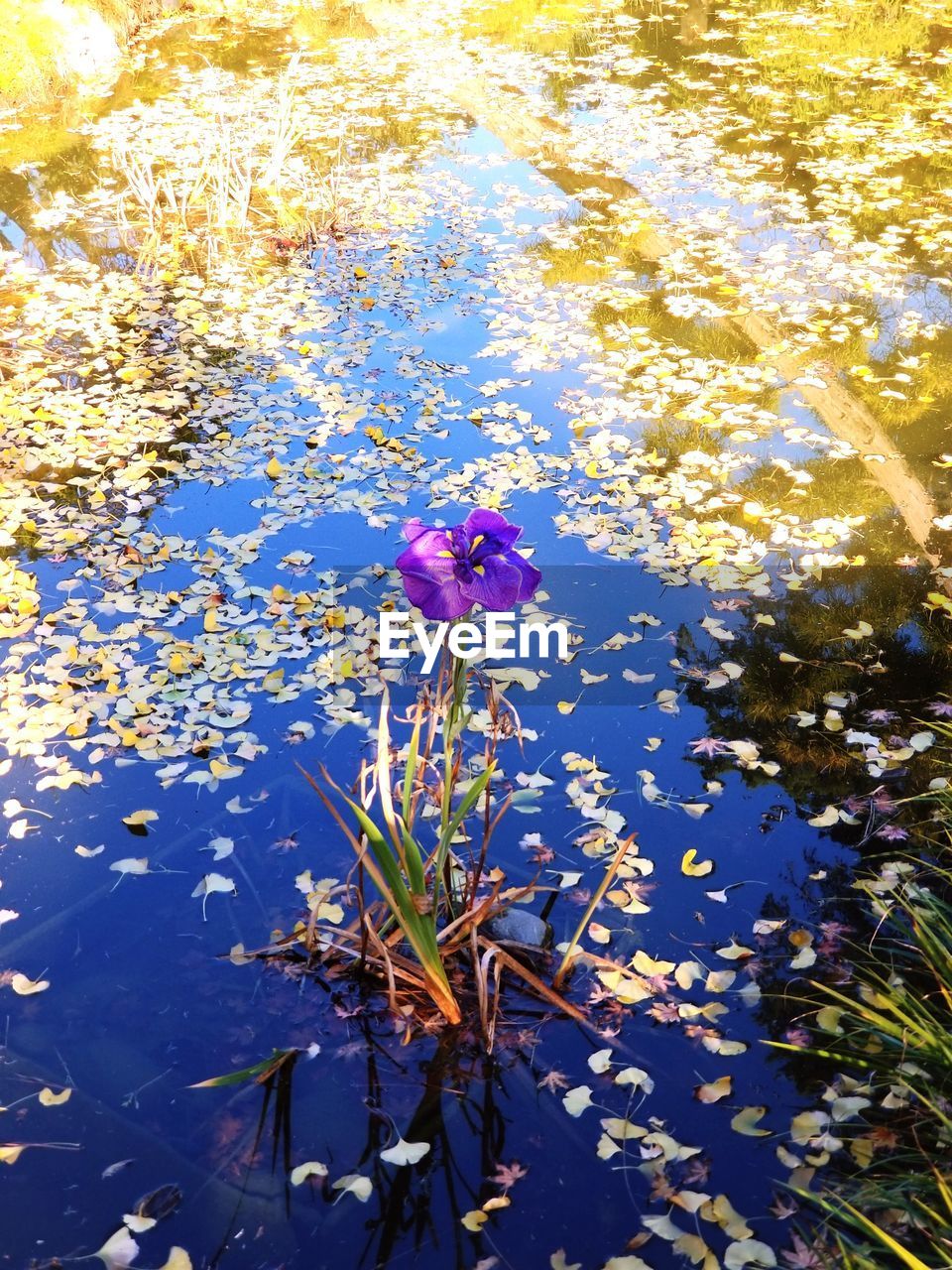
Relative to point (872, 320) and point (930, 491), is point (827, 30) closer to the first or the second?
point (872, 320)

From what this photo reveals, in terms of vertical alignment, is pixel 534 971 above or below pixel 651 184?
below

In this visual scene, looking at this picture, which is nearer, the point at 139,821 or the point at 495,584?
the point at 495,584

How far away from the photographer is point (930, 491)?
444 cm

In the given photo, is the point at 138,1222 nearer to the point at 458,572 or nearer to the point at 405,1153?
the point at 405,1153

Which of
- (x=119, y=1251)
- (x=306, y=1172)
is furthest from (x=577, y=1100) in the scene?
(x=119, y=1251)

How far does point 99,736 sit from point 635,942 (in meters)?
1.91

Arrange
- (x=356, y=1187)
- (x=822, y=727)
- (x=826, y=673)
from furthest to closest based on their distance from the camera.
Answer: (x=826, y=673) → (x=822, y=727) → (x=356, y=1187)

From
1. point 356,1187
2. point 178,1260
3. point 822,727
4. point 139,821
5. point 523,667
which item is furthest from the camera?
point 523,667

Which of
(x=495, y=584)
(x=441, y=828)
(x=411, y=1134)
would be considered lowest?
(x=411, y=1134)

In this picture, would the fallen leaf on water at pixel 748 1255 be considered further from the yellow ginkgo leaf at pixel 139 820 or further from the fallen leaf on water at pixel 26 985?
the yellow ginkgo leaf at pixel 139 820

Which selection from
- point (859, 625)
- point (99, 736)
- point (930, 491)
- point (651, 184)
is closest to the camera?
point (99, 736)

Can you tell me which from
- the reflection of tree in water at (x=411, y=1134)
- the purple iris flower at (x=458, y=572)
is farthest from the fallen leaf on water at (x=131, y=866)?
the purple iris flower at (x=458, y=572)

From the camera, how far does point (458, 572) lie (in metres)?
1.91

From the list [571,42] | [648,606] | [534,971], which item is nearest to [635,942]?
[534,971]
